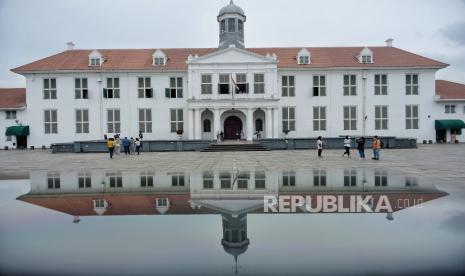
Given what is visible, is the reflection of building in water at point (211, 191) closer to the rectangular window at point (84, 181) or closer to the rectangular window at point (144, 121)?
the rectangular window at point (84, 181)

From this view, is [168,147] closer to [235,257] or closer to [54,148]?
[54,148]

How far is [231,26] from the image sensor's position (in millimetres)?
37688

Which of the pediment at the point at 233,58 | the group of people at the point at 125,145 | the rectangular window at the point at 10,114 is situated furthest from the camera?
the rectangular window at the point at 10,114

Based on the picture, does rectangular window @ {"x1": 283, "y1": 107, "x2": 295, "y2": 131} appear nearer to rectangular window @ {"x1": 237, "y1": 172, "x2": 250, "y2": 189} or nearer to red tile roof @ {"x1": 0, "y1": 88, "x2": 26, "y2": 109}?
rectangular window @ {"x1": 237, "y1": 172, "x2": 250, "y2": 189}

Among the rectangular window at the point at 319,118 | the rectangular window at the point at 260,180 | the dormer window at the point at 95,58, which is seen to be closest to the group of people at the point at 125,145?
the rectangular window at the point at 260,180

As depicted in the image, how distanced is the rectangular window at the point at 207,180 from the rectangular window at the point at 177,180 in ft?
2.44

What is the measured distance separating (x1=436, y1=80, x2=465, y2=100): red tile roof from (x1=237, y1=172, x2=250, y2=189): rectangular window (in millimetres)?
34316

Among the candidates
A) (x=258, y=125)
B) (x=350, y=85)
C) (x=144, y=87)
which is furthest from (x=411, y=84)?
(x=144, y=87)

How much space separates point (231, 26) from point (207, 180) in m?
30.9

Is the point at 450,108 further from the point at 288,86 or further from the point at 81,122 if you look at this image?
the point at 81,122

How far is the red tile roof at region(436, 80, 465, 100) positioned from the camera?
3641 cm

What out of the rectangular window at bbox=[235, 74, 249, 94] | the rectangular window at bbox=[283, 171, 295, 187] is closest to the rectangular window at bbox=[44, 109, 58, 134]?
the rectangular window at bbox=[235, 74, 249, 94]

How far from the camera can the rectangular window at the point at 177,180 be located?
32.9ft

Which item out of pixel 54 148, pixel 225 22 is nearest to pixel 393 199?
pixel 54 148
